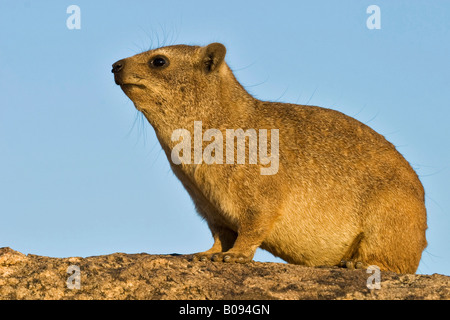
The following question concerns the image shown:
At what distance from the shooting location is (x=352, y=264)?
981cm

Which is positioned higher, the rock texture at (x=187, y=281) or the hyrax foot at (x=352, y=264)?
the hyrax foot at (x=352, y=264)

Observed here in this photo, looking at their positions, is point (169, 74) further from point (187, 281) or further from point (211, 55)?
point (187, 281)

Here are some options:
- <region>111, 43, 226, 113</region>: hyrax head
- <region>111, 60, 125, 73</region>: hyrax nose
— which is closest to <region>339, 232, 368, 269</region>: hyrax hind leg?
<region>111, 43, 226, 113</region>: hyrax head

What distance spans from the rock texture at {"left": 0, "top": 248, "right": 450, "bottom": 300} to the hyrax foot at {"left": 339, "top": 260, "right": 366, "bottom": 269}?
899 mm

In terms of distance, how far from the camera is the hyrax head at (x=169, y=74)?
32.5 ft

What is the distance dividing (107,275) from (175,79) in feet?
11.3

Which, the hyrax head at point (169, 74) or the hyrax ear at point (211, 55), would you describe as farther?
the hyrax ear at point (211, 55)

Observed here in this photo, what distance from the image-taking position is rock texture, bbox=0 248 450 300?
7492mm

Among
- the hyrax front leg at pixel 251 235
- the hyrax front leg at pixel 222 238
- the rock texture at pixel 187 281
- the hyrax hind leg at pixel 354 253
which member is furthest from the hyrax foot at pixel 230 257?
the hyrax hind leg at pixel 354 253

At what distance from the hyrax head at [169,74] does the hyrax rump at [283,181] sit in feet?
0.05

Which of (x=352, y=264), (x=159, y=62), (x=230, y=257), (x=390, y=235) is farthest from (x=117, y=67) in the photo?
(x=390, y=235)

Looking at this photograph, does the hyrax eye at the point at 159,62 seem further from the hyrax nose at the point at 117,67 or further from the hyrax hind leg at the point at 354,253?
the hyrax hind leg at the point at 354,253

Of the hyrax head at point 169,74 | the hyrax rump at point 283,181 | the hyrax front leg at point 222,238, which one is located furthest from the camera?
the hyrax front leg at point 222,238
